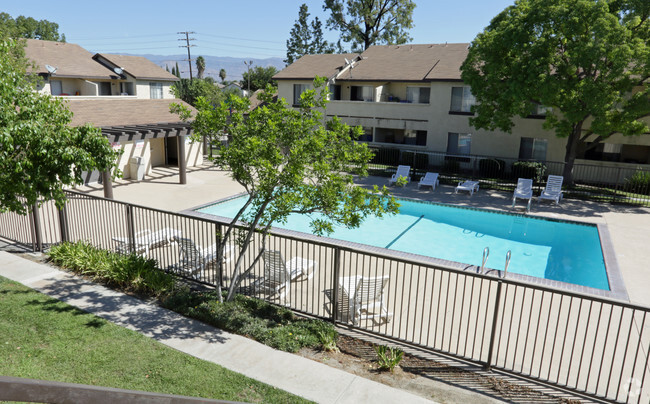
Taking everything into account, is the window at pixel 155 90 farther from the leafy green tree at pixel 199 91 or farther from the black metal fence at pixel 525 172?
the black metal fence at pixel 525 172

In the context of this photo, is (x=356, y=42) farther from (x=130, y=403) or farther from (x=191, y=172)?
(x=130, y=403)

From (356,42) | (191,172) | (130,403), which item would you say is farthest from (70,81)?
(130,403)

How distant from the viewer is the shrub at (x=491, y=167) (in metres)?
27.3

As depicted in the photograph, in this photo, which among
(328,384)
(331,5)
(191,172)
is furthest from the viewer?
(331,5)

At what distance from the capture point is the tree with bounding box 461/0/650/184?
63.6 ft

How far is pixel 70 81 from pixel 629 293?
45.1 meters

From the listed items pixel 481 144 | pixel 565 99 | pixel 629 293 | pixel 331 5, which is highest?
pixel 331 5

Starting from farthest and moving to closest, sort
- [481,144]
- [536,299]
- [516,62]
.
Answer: [481,144], [516,62], [536,299]

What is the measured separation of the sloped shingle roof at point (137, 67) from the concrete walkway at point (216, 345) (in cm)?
3911

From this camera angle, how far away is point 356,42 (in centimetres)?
5272

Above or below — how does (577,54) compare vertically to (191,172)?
above

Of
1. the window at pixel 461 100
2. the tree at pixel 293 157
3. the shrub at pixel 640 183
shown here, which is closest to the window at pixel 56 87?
the window at pixel 461 100

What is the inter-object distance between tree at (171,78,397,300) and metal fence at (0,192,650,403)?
69 centimetres

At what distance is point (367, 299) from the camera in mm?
9141
